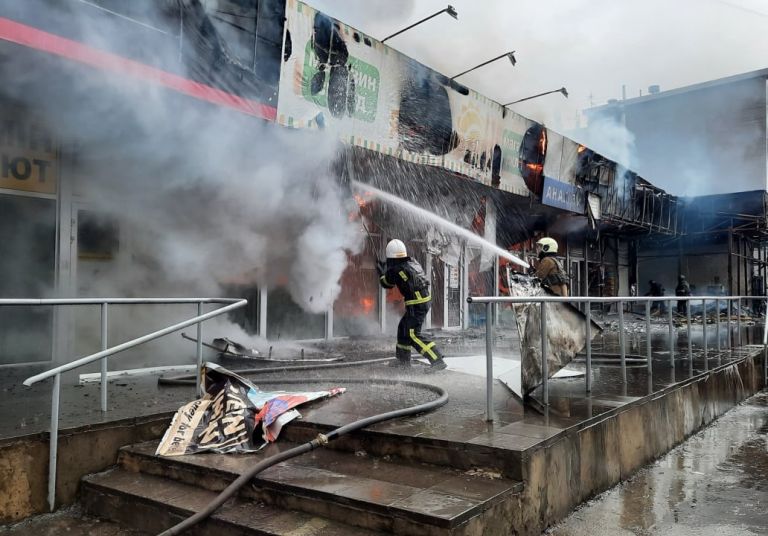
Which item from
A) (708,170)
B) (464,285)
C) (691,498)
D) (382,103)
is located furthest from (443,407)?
(708,170)

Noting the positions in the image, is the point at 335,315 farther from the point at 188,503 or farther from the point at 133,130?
the point at 188,503

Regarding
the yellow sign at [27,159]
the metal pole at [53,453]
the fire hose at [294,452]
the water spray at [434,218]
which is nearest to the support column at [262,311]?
the water spray at [434,218]

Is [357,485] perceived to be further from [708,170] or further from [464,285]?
[708,170]

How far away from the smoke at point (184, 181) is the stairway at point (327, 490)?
4.13 meters

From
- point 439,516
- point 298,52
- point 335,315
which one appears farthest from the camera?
point 335,315

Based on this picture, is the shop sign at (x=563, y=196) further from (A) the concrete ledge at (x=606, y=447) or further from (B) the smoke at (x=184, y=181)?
(A) the concrete ledge at (x=606, y=447)

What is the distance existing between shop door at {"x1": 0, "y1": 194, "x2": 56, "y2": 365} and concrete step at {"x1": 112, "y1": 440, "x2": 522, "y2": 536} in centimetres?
363

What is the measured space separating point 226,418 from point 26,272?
13.7 ft

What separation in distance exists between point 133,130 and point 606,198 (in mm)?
14445

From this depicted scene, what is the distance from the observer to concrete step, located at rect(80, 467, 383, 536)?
3127 mm

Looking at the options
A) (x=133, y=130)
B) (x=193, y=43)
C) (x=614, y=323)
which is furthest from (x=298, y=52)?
(x=614, y=323)

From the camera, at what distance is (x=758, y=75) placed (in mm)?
26625

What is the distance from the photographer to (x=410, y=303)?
24.0ft

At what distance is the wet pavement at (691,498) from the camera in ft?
11.9
